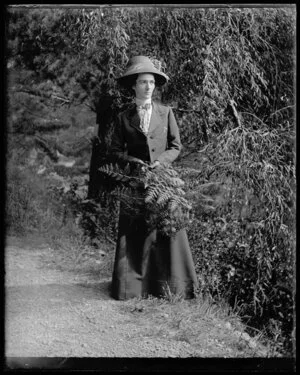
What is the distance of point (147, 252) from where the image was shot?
5.06m

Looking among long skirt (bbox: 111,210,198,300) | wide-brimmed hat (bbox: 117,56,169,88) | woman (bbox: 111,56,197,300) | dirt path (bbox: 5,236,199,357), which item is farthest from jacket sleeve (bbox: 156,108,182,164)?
dirt path (bbox: 5,236,199,357)

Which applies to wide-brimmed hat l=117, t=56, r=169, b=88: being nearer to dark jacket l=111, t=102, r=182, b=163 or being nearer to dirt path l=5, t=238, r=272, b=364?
dark jacket l=111, t=102, r=182, b=163

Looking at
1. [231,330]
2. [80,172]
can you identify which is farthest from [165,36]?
[231,330]

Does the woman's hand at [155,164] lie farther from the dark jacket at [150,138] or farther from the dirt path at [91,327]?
the dirt path at [91,327]

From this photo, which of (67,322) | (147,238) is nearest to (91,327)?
(67,322)

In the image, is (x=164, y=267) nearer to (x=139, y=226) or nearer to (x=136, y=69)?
(x=139, y=226)

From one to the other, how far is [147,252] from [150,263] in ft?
0.41

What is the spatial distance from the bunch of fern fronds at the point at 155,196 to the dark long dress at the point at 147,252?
10 centimetres

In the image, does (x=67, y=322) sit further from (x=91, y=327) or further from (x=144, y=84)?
(x=144, y=84)

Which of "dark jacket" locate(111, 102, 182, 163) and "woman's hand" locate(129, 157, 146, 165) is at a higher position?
"dark jacket" locate(111, 102, 182, 163)

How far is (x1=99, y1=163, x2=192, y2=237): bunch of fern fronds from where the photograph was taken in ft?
15.8

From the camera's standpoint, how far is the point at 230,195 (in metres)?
5.45

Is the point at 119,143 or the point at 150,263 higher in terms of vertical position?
the point at 119,143

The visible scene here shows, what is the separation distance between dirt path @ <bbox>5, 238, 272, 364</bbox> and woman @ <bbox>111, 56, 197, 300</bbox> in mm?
226
